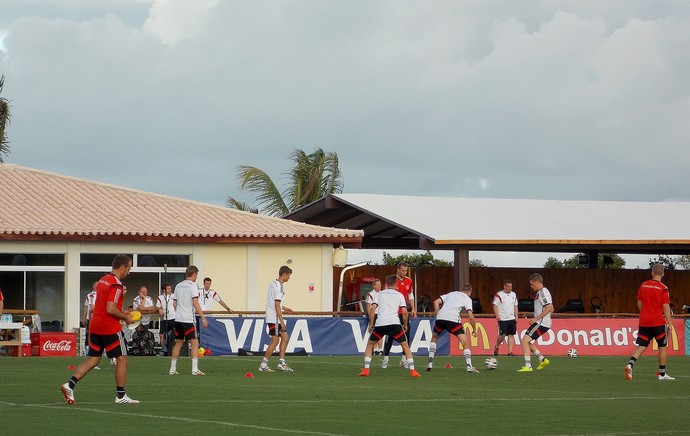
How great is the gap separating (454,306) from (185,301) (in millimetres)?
5105

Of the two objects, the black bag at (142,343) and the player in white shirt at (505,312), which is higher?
the player in white shirt at (505,312)

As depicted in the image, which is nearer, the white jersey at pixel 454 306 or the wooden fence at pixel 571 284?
the white jersey at pixel 454 306

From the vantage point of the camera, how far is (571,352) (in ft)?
109

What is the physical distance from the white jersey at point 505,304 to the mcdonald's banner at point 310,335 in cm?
277

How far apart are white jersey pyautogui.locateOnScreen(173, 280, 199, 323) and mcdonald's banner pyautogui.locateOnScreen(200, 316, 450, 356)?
9.24 metres

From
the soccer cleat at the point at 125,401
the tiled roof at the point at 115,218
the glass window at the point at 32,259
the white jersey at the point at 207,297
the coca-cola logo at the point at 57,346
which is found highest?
the tiled roof at the point at 115,218

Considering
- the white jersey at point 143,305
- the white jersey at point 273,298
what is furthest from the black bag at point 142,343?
the white jersey at point 273,298

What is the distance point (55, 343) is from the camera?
3189 cm

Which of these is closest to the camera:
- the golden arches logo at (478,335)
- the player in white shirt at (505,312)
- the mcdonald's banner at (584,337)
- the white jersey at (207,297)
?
the player in white shirt at (505,312)

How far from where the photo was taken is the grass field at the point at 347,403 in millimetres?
12586

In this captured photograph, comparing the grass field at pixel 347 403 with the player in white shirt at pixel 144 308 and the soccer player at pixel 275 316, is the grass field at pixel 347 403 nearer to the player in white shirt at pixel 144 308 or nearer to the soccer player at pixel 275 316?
the soccer player at pixel 275 316

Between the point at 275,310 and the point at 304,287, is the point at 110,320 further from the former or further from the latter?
the point at 304,287

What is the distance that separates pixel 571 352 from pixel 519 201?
1125 cm

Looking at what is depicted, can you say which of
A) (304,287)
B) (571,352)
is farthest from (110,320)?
(304,287)
